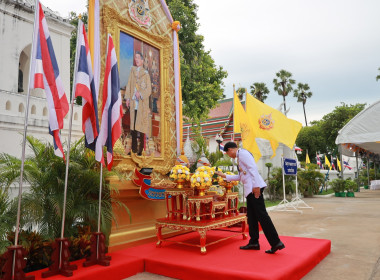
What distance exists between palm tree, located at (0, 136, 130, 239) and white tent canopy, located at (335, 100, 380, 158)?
12.7m

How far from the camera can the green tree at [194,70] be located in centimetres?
1304

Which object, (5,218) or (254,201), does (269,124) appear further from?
(5,218)

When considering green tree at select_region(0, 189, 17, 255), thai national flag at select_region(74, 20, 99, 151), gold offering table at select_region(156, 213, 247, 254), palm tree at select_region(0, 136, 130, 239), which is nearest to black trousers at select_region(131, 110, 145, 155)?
palm tree at select_region(0, 136, 130, 239)

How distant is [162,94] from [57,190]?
2.96 m

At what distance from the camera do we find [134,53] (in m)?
5.61

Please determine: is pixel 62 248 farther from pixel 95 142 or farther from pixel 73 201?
pixel 95 142

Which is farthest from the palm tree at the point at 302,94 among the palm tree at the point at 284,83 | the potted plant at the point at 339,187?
the potted plant at the point at 339,187

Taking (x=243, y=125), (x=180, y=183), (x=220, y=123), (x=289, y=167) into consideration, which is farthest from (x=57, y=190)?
(x=220, y=123)

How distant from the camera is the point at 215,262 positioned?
151 inches

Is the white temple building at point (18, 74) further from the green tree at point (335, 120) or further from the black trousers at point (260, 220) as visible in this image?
the green tree at point (335, 120)

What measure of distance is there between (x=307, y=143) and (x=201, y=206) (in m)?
34.2

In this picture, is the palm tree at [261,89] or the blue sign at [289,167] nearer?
the blue sign at [289,167]

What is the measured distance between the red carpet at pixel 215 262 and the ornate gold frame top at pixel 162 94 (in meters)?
1.46

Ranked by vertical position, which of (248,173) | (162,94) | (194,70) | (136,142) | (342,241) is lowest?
(342,241)
